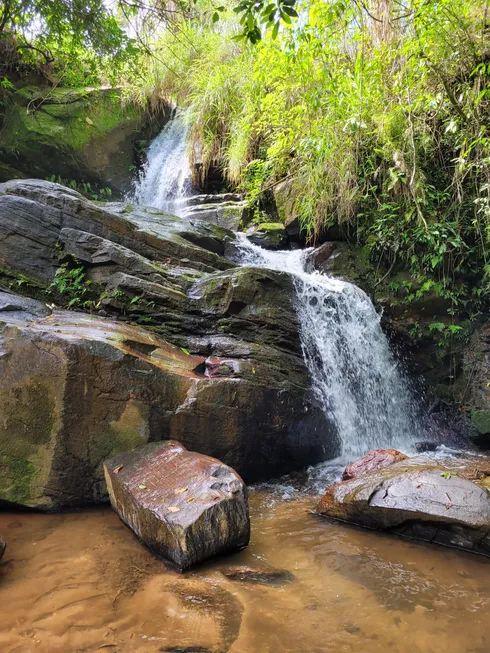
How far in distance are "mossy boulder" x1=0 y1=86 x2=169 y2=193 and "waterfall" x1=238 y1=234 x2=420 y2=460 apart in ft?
22.1

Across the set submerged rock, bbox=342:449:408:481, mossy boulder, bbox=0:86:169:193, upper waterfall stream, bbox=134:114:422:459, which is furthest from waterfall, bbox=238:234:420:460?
mossy boulder, bbox=0:86:169:193

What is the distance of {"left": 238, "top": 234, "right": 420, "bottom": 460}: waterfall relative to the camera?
576 centimetres

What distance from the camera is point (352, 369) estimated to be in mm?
6297

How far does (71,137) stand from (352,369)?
348 inches

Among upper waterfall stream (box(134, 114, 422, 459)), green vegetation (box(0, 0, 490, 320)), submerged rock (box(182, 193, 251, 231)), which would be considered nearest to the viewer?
upper waterfall stream (box(134, 114, 422, 459))

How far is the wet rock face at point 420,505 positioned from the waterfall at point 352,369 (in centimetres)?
180

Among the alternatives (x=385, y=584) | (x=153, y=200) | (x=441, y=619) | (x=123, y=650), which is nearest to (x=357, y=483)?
(x=385, y=584)

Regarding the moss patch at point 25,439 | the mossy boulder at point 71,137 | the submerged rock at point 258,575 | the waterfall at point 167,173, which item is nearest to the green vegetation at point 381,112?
the mossy boulder at point 71,137

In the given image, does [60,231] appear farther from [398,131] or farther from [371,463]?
[398,131]

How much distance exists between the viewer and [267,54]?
24.6ft

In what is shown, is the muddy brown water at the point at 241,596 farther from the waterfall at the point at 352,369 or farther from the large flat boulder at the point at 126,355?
the waterfall at the point at 352,369

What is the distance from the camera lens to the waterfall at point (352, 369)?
5.76 meters

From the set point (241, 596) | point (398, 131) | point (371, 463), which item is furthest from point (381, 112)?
point (241, 596)

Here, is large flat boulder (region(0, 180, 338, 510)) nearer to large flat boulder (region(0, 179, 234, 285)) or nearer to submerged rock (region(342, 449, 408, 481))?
large flat boulder (region(0, 179, 234, 285))
